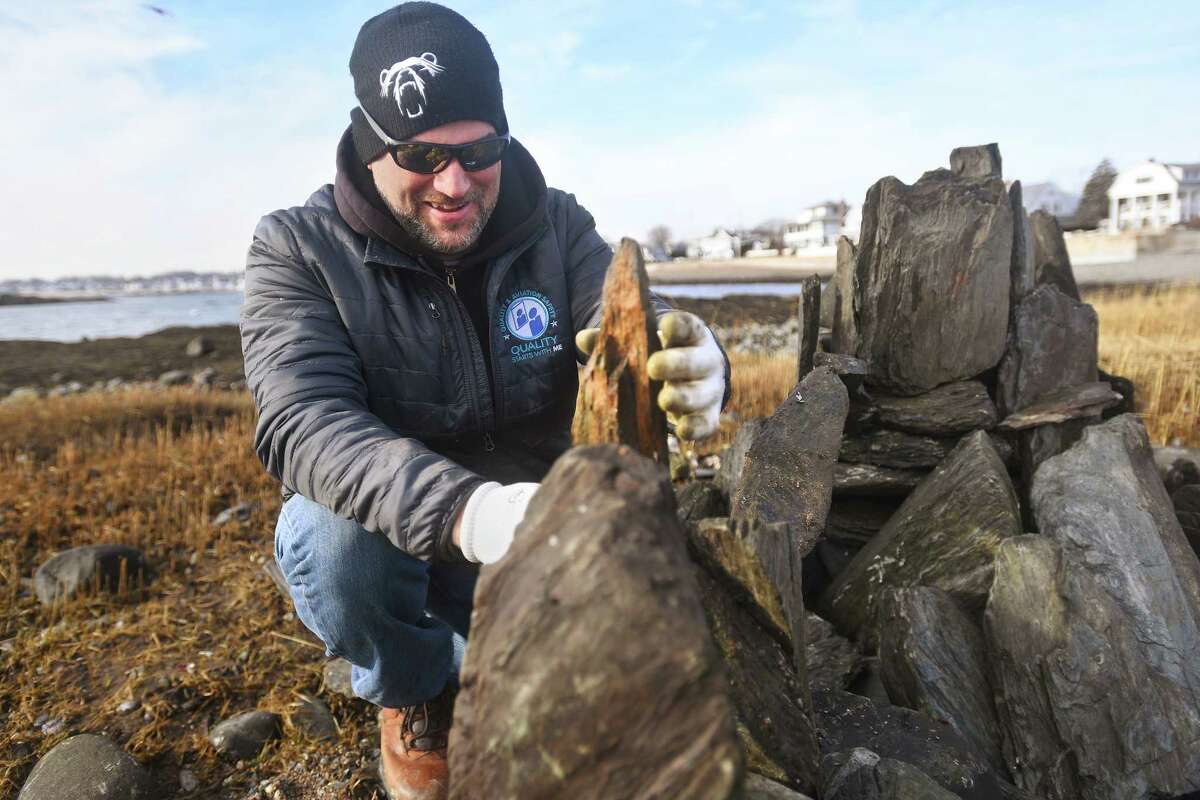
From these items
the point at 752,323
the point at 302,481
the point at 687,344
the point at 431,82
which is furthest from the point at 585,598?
the point at 752,323

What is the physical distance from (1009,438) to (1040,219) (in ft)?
4.20

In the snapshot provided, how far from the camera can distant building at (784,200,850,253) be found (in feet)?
232

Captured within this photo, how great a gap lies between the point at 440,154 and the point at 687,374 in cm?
141

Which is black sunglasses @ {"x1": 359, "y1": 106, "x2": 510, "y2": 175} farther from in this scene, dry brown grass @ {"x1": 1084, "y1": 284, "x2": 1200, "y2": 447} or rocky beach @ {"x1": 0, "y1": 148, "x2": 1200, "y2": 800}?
dry brown grass @ {"x1": 1084, "y1": 284, "x2": 1200, "y2": 447}

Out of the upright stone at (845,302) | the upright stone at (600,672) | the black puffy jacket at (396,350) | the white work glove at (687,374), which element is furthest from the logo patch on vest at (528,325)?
the upright stone at (600,672)

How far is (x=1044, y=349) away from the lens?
11.2ft

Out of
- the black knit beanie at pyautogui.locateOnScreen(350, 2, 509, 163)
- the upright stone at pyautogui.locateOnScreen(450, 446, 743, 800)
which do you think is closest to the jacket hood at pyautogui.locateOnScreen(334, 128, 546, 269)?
the black knit beanie at pyautogui.locateOnScreen(350, 2, 509, 163)

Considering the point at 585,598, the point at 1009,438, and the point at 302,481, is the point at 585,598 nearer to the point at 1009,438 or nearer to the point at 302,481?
the point at 302,481

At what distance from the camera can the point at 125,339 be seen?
26000 millimetres

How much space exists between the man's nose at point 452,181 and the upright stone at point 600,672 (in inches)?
63.3

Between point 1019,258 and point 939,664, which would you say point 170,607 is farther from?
point 1019,258

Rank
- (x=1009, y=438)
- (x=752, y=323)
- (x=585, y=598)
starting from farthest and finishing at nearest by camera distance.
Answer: (x=752, y=323)
(x=1009, y=438)
(x=585, y=598)

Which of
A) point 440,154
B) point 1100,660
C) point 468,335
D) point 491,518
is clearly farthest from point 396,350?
point 1100,660

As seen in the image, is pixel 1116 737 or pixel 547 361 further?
pixel 547 361
